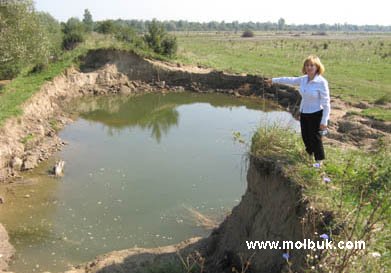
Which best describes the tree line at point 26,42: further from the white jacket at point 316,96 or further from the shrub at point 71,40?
the white jacket at point 316,96

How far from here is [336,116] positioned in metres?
16.9

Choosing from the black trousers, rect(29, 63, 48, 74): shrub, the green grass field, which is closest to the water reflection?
the green grass field

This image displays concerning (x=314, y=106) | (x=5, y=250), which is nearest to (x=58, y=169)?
(x=5, y=250)

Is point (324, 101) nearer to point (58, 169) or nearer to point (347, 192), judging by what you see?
point (347, 192)

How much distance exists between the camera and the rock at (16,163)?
12820 millimetres

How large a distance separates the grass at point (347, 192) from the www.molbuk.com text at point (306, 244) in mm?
63

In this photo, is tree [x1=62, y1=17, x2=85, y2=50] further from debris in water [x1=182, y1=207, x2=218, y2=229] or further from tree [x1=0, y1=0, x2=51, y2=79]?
debris in water [x1=182, y1=207, x2=218, y2=229]

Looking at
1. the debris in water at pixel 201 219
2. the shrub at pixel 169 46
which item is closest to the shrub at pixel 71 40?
the shrub at pixel 169 46

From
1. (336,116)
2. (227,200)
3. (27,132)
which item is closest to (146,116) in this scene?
(27,132)

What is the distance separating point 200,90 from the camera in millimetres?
26062

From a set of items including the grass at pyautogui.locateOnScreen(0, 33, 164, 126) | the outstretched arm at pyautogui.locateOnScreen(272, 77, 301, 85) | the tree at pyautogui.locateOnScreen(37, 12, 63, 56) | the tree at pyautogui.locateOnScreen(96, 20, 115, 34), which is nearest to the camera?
the outstretched arm at pyautogui.locateOnScreen(272, 77, 301, 85)

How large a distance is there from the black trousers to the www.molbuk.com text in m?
1.55

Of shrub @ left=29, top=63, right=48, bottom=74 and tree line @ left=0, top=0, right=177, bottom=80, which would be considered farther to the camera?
shrub @ left=29, top=63, right=48, bottom=74

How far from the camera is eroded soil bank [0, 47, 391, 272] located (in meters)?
6.11
